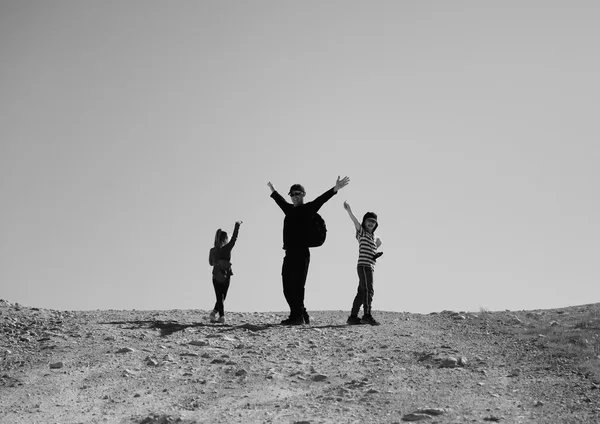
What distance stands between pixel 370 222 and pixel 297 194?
2052 mm

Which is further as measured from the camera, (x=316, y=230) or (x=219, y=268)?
(x=219, y=268)

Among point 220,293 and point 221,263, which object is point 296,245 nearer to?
point 221,263

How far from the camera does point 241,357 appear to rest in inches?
525

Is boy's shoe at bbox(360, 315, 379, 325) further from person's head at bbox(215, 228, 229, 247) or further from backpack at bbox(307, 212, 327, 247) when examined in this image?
person's head at bbox(215, 228, 229, 247)

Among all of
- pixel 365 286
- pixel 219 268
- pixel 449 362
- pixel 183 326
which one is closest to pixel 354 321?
pixel 365 286

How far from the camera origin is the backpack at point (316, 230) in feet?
57.6

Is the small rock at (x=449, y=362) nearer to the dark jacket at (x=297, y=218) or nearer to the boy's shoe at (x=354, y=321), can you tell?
the boy's shoe at (x=354, y=321)

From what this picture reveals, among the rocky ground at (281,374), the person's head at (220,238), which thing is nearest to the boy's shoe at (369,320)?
the rocky ground at (281,374)

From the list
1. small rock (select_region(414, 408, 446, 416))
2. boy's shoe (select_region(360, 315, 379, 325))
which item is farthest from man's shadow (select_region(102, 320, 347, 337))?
small rock (select_region(414, 408, 446, 416))

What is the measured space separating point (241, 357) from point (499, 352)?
5329mm

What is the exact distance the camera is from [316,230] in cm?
1755

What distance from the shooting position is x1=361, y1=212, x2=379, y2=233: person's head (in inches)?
703

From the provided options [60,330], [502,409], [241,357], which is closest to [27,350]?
[60,330]

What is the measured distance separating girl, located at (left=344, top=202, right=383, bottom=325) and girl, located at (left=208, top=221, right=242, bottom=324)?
321 cm
